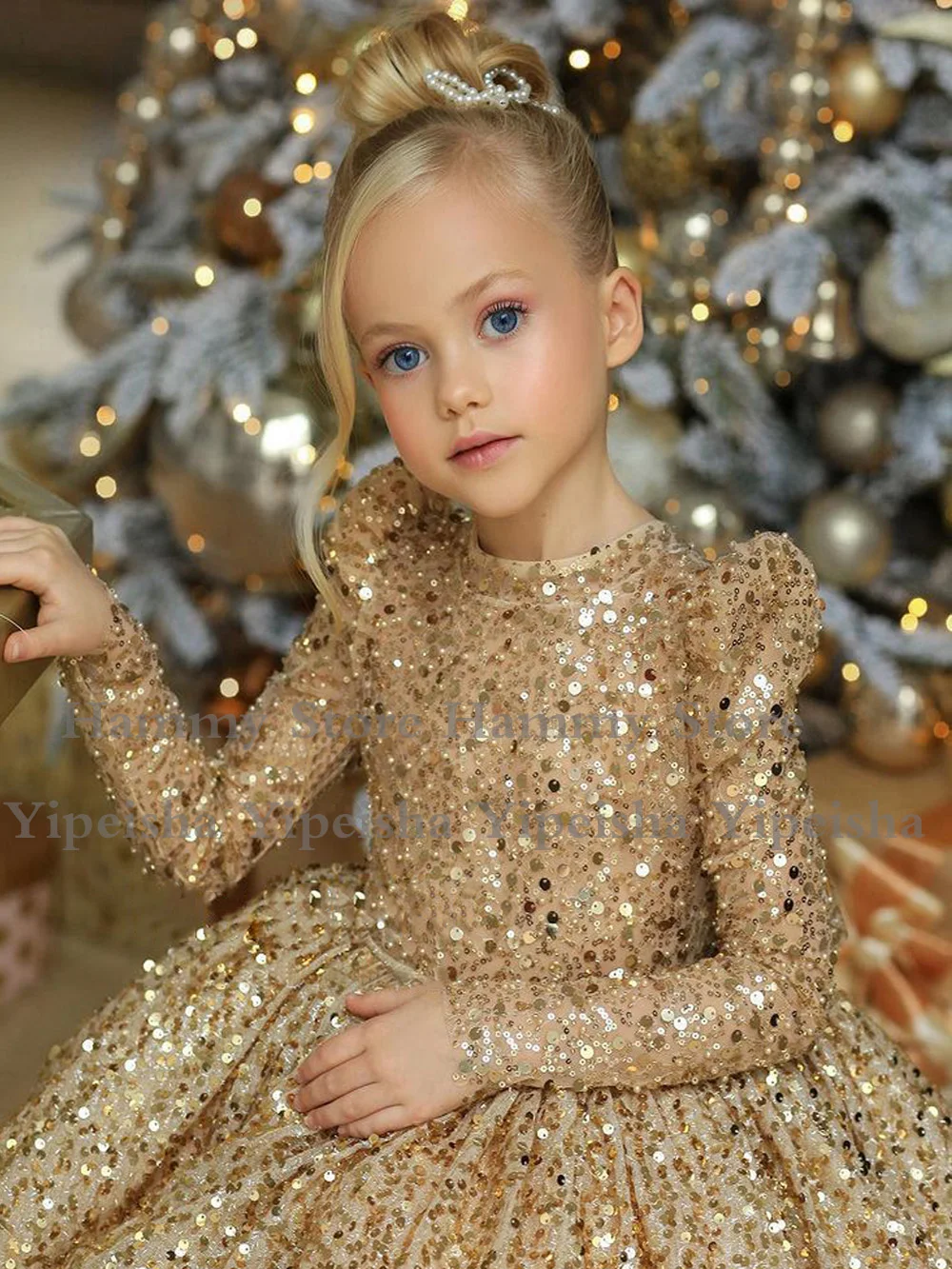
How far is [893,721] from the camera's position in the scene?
7.21ft

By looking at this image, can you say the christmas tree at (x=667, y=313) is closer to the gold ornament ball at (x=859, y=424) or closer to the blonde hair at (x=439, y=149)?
the gold ornament ball at (x=859, y=424)

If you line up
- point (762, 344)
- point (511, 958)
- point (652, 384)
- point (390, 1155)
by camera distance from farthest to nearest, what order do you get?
1. point (762, 344)
2. point (652, 384)
3. point (511, 958)
4. point (390, 1155)

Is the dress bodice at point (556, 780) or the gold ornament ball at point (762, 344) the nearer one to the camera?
the dress bodice at point (556, 780)

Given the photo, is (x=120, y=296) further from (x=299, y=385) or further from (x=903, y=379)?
(x=903, y=379)

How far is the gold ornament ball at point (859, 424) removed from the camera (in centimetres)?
215

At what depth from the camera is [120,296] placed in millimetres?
2389

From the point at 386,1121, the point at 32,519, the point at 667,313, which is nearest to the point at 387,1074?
the point at 386,1121

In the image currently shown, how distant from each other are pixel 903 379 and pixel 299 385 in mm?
903

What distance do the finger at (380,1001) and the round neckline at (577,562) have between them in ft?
0.98

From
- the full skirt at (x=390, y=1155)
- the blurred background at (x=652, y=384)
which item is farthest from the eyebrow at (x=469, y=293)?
the blurred background at (x=652, y=384)

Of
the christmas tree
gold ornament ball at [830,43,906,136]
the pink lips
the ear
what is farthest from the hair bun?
gold ornament ball at [830,43,906,136]

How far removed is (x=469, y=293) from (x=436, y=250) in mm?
36

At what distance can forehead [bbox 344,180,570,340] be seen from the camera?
3.25 feet

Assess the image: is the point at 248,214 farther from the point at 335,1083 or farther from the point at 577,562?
the point at 335,1083
